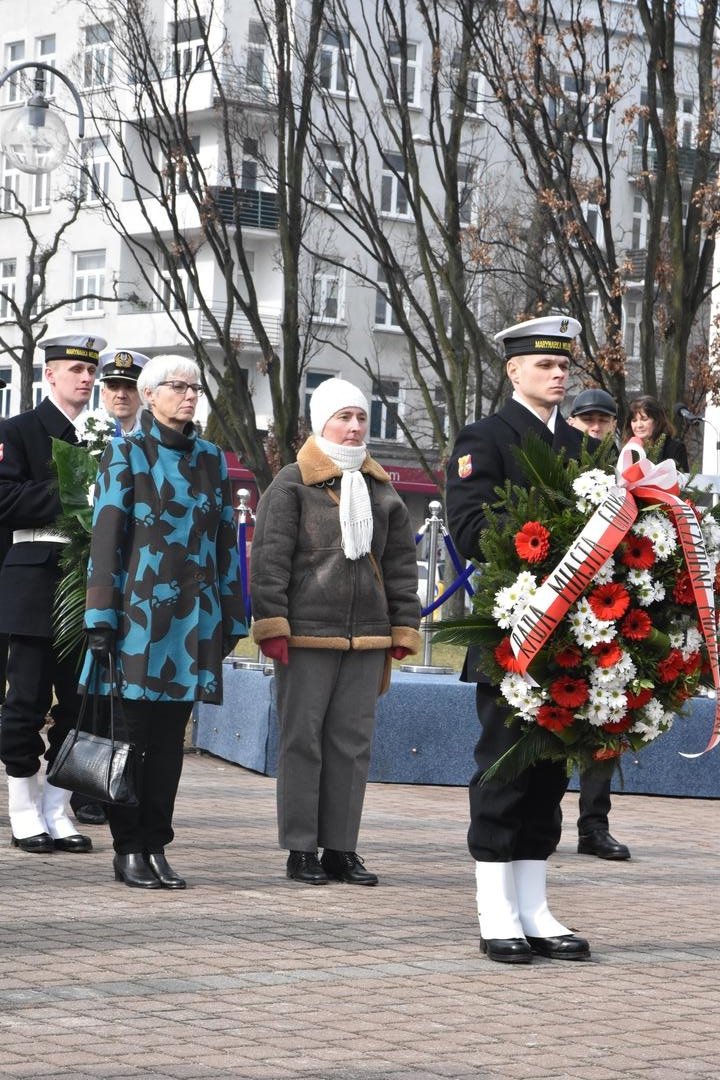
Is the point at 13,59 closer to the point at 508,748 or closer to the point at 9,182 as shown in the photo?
the point at 9,182

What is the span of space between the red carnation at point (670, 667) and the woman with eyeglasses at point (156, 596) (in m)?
2.08

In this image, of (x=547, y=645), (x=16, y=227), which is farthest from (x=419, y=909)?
(x=16, y=227)

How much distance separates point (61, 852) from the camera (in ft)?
27.6

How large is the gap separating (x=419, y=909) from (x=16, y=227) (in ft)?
173

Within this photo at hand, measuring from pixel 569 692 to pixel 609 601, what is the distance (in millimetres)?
307

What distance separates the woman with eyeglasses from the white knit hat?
1.95 ft

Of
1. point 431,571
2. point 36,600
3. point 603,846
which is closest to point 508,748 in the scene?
point 36,600

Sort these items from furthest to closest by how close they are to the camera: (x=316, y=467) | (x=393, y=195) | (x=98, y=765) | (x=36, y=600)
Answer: (x=393, y=195) → (x=36, y=600) → (x=316, y=467) → (x=98, y=765)

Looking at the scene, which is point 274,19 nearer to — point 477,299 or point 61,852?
point 61,852

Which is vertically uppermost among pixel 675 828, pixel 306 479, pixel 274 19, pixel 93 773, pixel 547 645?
pixel 274 19

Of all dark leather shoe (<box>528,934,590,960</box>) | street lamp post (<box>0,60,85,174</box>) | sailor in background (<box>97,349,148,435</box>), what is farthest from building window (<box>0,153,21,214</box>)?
dark leather shoe (<box>528,934,590,960</box>)

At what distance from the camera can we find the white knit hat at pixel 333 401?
8.04m

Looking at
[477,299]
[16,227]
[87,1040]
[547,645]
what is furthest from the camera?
[16,227]

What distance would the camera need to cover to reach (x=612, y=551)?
19.6 ft
